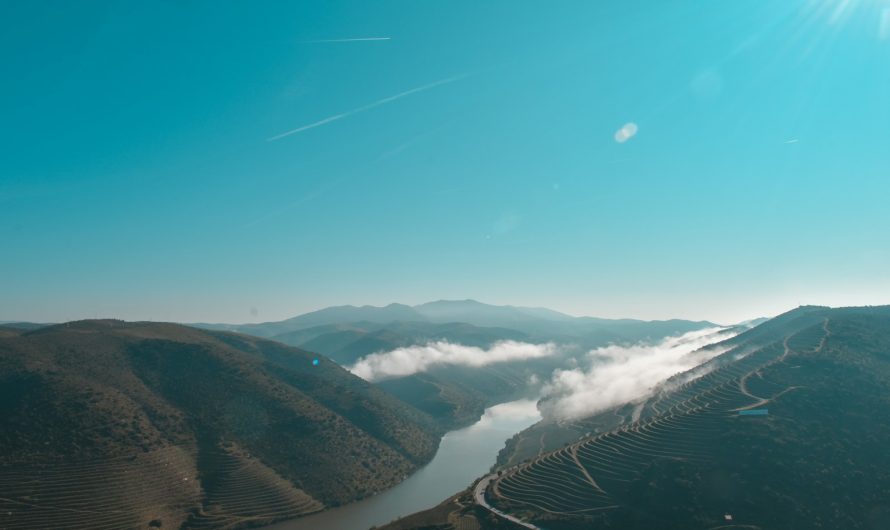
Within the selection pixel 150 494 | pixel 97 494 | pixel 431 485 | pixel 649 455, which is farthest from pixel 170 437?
pixel 649 455

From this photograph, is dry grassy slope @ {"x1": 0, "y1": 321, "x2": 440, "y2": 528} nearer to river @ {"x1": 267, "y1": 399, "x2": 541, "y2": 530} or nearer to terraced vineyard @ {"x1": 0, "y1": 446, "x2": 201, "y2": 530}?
terraced vineyard @ {"x1": 0, "y1": 446, "x2": 201, "y2": 530}

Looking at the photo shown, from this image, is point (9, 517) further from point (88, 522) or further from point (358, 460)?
point (358, 460)

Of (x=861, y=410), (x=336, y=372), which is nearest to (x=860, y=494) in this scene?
(x=861, y=410)

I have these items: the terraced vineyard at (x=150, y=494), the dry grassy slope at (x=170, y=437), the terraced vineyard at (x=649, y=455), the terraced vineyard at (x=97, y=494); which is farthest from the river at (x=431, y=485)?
the terraced vineyard at (x=649, y=455)

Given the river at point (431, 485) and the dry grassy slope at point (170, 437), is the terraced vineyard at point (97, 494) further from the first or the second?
Result: the river at point (431, 485)

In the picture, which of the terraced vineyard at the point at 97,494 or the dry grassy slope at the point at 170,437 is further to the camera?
the dry grassy slope at the point at 170,437
